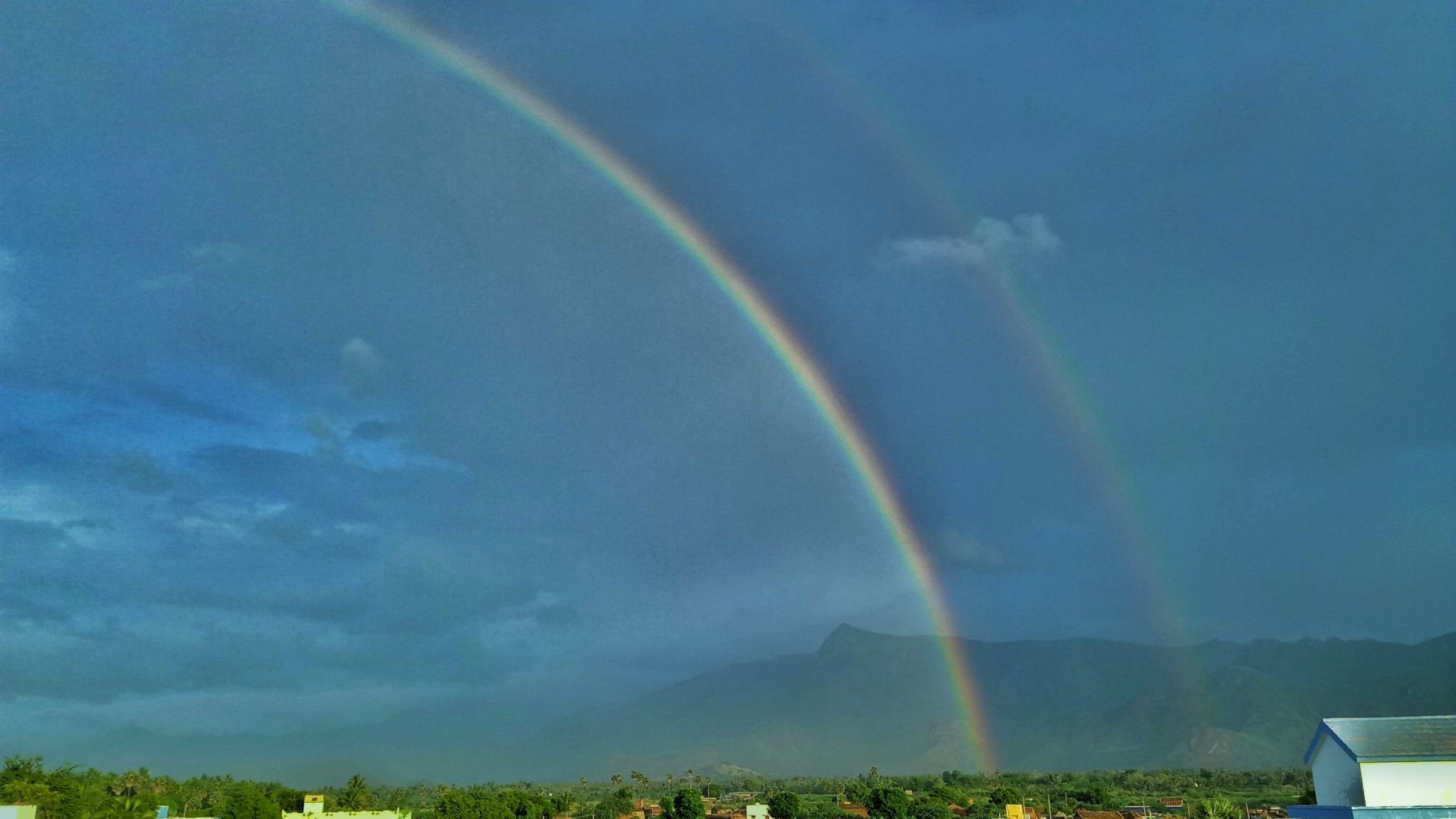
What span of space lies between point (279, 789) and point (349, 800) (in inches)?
380

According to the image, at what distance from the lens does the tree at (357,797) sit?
127 metres

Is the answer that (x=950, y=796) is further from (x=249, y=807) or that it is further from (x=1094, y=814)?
(x=249, y=807)

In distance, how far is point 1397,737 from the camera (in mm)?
40438

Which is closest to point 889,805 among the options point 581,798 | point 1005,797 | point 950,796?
point 1005,797

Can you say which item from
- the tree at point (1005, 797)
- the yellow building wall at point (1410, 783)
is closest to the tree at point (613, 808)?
the tree at point (1005, 797)

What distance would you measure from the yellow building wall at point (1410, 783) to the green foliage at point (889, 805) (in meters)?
61.6

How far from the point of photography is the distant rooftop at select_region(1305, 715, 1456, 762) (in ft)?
129

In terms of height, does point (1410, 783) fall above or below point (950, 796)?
above

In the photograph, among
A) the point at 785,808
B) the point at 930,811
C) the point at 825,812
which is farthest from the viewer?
the point at 825,812

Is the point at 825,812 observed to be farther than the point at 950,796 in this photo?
No

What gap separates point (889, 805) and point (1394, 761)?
63.9 meters

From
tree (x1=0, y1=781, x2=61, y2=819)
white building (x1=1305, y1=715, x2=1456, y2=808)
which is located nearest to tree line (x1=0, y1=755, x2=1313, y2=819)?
tree (x1=0, y1=781, x2=61, y2=819)

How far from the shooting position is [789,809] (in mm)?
102938

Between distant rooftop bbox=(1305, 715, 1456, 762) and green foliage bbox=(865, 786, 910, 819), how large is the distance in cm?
6046
